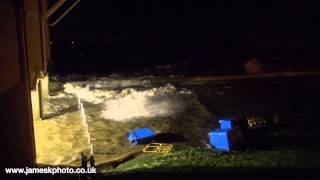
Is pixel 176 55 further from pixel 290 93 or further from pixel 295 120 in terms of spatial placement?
pixel 295 120

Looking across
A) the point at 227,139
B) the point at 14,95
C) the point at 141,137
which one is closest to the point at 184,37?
the point at 141,137

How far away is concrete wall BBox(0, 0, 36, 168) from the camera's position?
6.82 m

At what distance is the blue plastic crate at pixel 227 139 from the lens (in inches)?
377

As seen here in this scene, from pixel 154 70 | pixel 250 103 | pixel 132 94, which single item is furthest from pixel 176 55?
pixel 250 103

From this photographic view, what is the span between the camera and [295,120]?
12.5 meters

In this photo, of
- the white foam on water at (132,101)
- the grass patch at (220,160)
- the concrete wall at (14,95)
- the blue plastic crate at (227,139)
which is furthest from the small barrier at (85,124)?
the blue plastic crate at (227,139)

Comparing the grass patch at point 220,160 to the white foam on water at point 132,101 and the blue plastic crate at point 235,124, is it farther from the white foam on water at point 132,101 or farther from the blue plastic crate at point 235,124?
the white foam on water at point 132,101

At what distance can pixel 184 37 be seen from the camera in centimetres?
3262

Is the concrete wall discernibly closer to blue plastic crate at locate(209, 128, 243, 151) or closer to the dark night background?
blue plastic crate at locate(209, 128, 243, 151)

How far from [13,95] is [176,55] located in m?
20.2

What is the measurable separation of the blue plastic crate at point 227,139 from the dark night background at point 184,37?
35.6ft

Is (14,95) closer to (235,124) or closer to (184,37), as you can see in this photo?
(235,124)

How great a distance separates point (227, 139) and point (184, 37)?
2361cm

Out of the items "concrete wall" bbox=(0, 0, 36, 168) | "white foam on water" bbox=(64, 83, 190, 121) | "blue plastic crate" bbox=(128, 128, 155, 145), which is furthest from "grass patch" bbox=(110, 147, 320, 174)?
"white foam on water" bbox=(64, 83, 190, 121)
